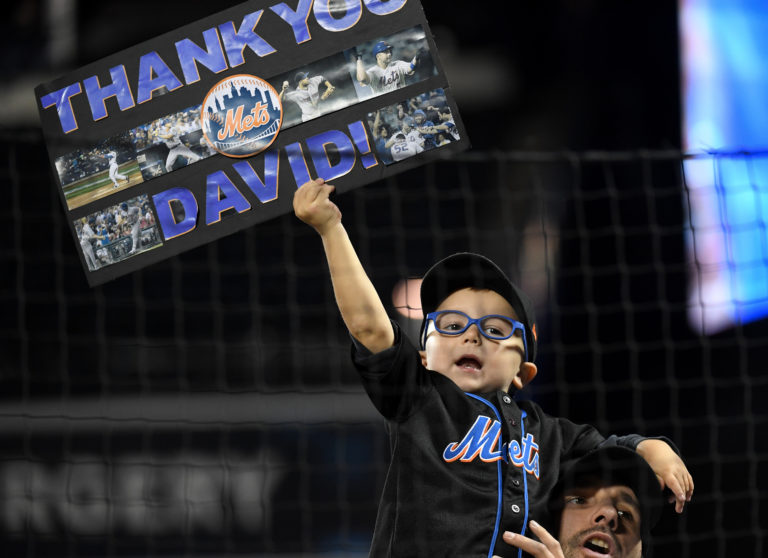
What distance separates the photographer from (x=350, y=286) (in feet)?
4.80

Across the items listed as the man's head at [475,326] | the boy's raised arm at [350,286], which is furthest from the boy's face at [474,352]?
the boy's raised arm at [350,286]

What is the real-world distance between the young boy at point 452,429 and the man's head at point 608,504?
33 millimetres

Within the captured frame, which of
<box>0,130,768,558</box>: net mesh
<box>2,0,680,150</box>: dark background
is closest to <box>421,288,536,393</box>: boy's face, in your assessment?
<box>0,130,768,558</box>: net mesh

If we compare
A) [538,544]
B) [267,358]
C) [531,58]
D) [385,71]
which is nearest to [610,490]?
[538,544]

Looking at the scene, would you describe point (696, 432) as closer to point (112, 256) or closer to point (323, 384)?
point (323, 384)

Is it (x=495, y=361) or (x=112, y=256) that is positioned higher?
(x=112, y=256)

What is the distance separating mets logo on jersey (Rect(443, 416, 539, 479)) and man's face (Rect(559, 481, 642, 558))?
82 millimetres

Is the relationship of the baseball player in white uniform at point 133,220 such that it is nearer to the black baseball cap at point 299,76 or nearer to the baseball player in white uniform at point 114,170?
the baseball player in white uniform at point 114,170

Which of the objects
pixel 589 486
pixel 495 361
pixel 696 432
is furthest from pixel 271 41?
pixel 696 432

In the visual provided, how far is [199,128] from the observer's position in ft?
5.23

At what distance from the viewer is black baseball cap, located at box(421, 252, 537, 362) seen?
1.68m

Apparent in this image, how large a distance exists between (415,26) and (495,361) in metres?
0.58

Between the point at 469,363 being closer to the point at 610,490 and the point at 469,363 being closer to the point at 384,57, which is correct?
the point at 610,490

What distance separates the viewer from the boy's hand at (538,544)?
1.47 meters
